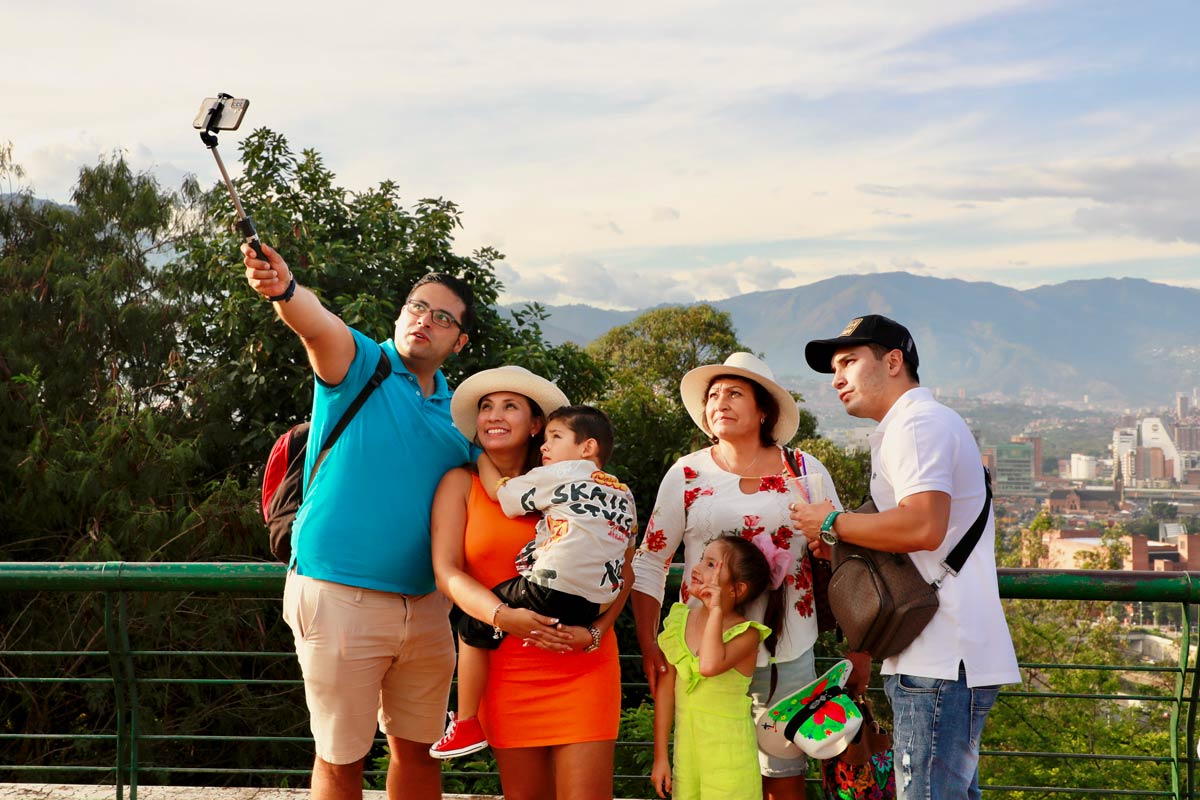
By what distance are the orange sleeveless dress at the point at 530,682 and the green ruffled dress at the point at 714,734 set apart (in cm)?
21

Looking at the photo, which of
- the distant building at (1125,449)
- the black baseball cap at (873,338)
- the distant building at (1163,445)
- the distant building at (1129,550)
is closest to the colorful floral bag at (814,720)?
the black baseball cap at (873,338)

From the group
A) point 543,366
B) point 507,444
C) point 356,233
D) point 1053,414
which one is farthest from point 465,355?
point 1053,414

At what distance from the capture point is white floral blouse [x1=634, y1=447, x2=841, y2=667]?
117 inches

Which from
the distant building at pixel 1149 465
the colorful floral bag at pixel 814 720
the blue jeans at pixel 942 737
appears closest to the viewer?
the blue jeans at pixel 942 737

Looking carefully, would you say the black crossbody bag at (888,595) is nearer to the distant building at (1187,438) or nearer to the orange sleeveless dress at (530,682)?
the orange sleeveless dress at (530,682)

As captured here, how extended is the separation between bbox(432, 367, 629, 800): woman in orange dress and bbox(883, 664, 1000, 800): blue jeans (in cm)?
71

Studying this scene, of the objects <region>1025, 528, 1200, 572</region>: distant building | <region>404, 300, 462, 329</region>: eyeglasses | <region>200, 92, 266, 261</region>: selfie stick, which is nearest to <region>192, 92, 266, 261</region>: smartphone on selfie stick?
<region>200, 92, 266, 261</region>: selfie stick

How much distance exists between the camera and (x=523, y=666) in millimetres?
2738

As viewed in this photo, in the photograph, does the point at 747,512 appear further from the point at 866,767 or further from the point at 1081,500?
the point at 1081,500

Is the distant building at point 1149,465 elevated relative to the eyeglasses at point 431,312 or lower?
lower

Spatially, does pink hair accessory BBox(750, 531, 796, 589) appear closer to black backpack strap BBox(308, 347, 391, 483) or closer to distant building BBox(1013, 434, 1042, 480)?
black backpack strap BBox(308, 347, 391, 483)

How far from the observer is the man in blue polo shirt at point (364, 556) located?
2783 millimetres

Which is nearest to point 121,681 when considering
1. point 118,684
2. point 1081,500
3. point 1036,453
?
point 118,684

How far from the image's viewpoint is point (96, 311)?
12.7 meters
